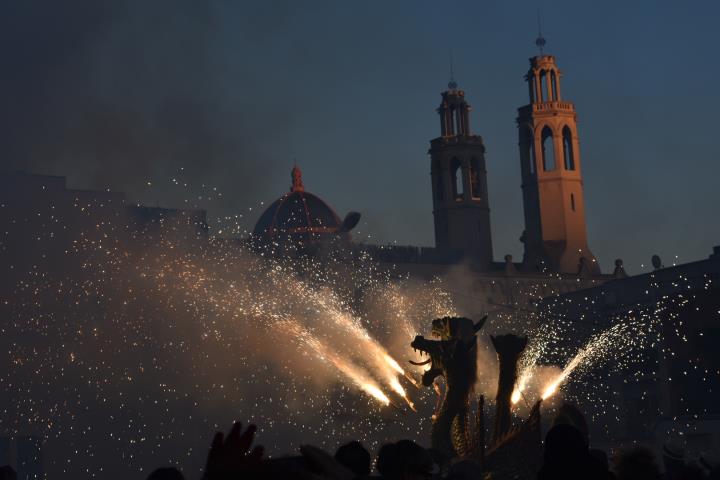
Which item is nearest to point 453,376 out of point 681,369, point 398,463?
point 398,463

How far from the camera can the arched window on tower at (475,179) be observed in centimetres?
9119

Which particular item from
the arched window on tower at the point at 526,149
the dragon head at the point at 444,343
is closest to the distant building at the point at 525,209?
the arched window on tower at the point at 526,149

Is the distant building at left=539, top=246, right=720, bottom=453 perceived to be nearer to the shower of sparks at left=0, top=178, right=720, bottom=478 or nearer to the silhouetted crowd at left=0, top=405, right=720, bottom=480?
the shower of sparks at left=0, top=178, right=720, bottom=478

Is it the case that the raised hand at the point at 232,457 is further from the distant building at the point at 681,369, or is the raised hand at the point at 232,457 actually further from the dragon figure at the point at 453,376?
the distant building at the point at 681,369

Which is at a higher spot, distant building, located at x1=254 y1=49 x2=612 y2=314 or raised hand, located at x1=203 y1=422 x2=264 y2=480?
distant building, located at x1=254 y1=49 x2=612 y2=314

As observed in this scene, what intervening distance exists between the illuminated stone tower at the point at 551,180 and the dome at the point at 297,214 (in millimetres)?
12725

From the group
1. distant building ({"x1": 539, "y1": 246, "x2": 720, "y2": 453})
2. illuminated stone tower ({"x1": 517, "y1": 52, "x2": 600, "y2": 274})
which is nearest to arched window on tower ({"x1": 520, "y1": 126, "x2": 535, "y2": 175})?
illuminated stone tower ({"x1": 517, "y1": 52, "x2": 600, "y2": 274})

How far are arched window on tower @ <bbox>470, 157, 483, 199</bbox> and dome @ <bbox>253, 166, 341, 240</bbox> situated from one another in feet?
33.5

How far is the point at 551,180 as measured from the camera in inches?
3501

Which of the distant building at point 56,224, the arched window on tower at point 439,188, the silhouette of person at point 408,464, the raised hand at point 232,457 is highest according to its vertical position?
the arched window on tower at point 439,188

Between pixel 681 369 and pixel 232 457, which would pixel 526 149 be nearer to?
pixel 681 369

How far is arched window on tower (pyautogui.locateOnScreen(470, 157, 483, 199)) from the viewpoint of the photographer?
91188 mm

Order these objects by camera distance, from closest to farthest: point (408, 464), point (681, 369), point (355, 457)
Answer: point (408, 464)
point (355, 457)
point (681, 369)

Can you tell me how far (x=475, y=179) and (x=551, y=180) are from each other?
5405 millimetres
